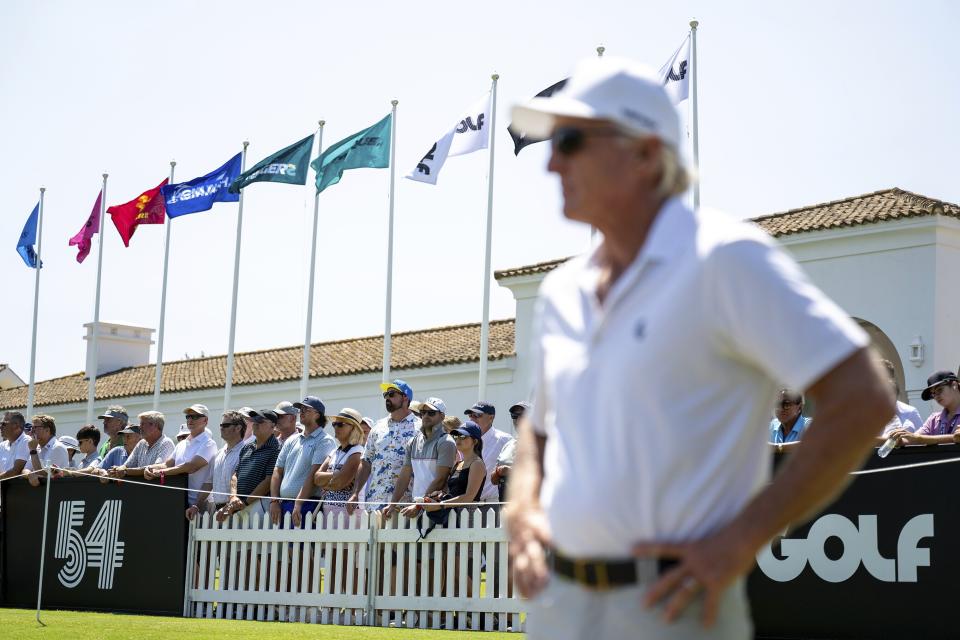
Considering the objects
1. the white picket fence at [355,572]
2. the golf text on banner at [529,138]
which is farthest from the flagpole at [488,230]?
the white picket fence at [355,572]

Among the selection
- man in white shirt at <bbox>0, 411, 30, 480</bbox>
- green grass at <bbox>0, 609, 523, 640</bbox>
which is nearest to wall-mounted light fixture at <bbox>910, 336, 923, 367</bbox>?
green grass at <bbox>0, 609, 523, 640</bbox>

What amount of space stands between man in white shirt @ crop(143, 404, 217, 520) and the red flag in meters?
15.2

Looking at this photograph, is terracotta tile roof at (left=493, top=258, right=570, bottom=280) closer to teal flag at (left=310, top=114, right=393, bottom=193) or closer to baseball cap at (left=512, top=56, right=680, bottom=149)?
teal flag at (left=310, top=114, right=393, bottom=193)

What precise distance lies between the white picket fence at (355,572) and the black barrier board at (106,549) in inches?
10.8

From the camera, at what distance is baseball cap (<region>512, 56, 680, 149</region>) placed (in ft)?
8.00

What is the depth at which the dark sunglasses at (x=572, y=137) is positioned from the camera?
2498 millimetres

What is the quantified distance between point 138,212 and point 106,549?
16977 mm

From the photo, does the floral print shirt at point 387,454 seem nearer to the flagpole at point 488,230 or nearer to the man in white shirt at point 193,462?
the man in white shirt at point 193,462

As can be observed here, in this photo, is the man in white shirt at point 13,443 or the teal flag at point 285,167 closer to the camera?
the man in white shirt at point 13,443

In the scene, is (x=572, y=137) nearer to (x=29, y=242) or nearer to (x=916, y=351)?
(x=916, y=351)

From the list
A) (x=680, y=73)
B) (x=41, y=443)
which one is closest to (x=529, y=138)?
(x=680, y=73)

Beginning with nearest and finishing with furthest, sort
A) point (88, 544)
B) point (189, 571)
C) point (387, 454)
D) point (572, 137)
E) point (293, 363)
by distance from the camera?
point (572, 137) < point (387, 454) < point (189, 571) < point (88, 544) < point (293, 363)

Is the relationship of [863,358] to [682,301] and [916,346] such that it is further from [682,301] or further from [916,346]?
[916,346]

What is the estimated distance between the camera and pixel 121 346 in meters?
53.9
